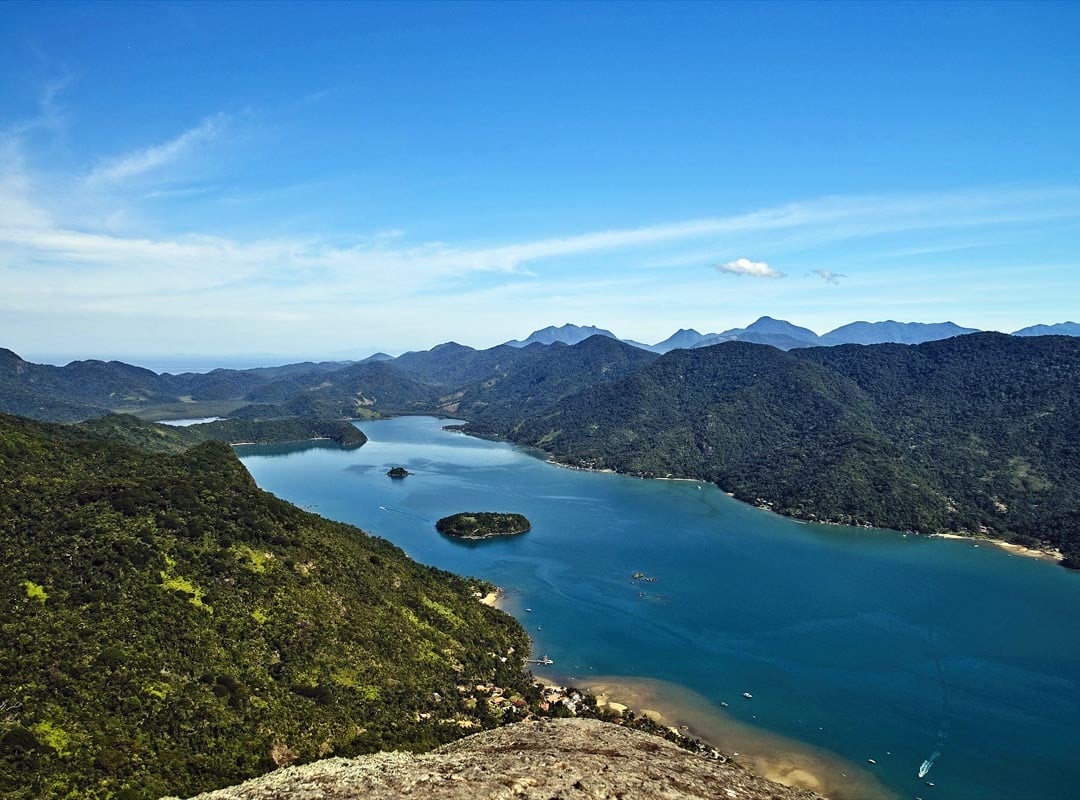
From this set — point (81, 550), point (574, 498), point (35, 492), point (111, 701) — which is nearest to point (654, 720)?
point (111, 701)

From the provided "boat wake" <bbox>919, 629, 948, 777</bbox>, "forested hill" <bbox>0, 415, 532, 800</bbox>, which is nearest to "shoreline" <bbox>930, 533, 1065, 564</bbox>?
"boat wake" <bbox>919, 629, 948, 777</bbox>

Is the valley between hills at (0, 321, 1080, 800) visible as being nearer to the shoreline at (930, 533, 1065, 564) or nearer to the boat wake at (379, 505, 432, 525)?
the boat wake at (379, 505, 432, 525)

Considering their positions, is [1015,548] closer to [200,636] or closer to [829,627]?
[829,627]

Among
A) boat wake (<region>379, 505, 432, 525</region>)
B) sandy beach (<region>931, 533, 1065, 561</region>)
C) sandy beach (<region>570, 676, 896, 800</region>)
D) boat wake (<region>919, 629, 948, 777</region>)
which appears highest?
boat wake (<region>379, 505, 432, 525</region>)

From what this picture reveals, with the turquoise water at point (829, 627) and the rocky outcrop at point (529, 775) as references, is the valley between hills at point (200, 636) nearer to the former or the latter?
the rocky outcrop at point (529, 775)

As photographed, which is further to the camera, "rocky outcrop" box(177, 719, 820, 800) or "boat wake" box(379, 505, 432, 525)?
"boat wake" box(379, 505, 432, 525)

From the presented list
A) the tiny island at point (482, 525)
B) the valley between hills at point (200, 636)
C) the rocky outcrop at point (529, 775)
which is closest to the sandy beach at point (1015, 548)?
the tiny island at point (482, 525)

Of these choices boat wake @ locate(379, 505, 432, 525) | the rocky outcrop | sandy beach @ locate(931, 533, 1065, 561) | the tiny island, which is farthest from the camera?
boat wake @ locate(379, 505, 432, 525)
